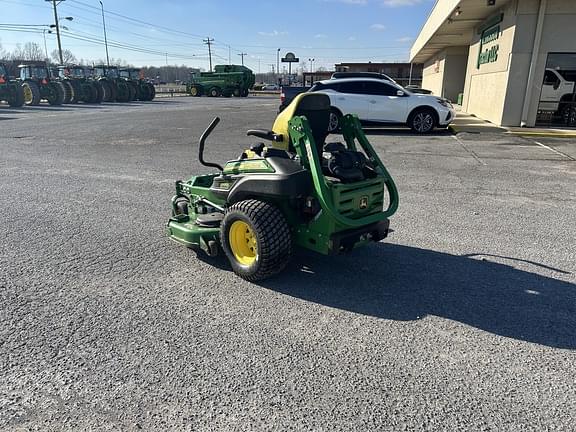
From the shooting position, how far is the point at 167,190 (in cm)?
692

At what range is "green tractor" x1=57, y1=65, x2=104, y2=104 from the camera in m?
27.9

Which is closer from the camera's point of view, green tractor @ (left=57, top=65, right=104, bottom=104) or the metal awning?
the metal awning

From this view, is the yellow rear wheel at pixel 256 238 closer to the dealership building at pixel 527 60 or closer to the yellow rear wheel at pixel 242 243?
the yellow rear wheel at pixel 242 243

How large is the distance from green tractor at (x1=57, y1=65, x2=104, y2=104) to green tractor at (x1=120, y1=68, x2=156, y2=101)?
12.5ft

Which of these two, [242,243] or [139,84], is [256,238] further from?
[139,84]

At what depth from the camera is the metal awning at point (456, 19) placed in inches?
611

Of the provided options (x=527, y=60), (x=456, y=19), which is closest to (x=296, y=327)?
(x=527, y=60)

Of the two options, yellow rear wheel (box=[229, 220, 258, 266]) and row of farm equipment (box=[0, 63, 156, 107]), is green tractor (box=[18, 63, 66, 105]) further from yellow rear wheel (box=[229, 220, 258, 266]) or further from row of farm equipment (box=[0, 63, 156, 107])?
yellow rear wheel (box=[229, 220, 258, 266])

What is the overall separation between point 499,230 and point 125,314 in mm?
4207

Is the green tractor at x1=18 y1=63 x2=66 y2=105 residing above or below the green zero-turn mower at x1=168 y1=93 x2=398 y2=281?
above

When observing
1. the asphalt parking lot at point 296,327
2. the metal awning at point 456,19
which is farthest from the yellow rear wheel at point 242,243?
the metal awning at point 456,19

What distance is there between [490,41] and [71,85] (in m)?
24.6

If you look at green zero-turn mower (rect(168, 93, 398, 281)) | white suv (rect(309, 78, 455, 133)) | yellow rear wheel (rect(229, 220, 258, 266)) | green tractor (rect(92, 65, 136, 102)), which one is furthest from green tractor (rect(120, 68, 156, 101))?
yellow rear wheel (rect(229, 220, 258, 266))

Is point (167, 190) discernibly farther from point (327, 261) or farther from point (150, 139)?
point (150, 139)
